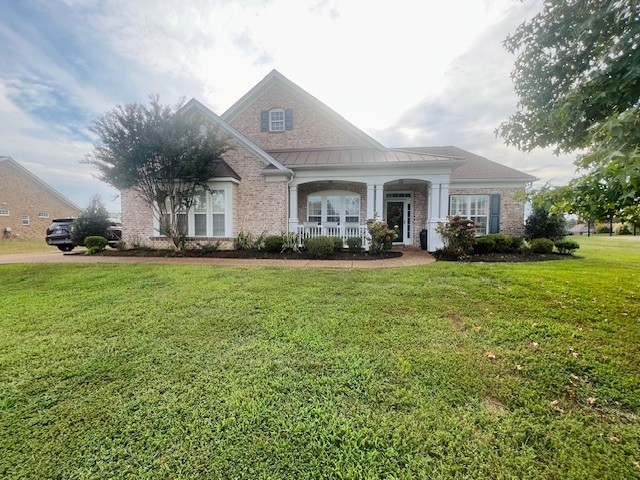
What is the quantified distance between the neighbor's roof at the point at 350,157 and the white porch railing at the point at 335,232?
2.66m

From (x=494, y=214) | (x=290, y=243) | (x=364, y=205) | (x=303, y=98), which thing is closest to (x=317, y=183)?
(x=364, y=205)

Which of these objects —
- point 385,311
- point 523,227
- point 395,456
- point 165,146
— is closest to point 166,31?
point 165,146

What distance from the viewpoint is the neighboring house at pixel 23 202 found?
23.0m

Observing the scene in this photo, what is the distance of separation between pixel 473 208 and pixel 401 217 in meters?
4.11

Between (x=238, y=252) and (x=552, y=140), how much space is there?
33.6 feet

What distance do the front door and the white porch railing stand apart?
9.02 feet

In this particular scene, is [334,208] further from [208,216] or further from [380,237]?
[208,216]

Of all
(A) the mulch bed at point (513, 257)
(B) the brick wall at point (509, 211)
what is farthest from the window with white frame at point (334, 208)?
(B) the brick wall at point (509, 211)

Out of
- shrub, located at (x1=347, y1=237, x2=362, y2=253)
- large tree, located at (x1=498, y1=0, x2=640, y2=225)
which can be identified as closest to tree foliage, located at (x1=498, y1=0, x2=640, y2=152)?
large tree, located at (x1=498, y1=0, x2=640, y2=225)

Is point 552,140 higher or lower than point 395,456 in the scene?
higher

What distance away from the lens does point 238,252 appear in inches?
436

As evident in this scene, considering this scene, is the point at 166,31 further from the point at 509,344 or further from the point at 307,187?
the point at 509,344

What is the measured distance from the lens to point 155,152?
10219mm

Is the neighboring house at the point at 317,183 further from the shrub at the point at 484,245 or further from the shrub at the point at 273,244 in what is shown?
the shrub at the point at 484,245
